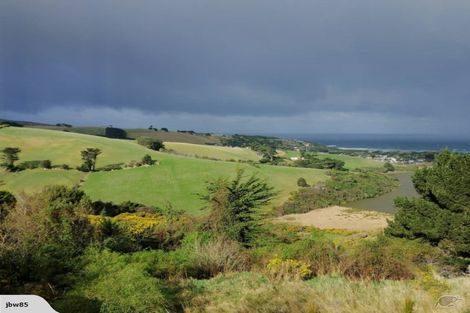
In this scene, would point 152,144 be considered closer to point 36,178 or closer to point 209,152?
point 209,152

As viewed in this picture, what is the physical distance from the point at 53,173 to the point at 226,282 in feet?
172

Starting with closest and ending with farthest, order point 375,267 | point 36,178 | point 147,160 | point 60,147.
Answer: point 375,267 → point 36,178 → point 147,160 → point 60,147

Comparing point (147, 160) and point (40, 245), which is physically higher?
point (40, 245)

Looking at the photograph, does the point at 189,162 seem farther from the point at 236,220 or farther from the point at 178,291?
the point at 178,291

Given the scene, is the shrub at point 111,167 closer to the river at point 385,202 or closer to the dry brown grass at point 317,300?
the river at point 385,202

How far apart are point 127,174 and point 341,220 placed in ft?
98.2

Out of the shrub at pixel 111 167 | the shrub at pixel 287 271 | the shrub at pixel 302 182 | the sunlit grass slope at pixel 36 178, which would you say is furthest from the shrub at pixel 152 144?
the shrub at pixel 287 271

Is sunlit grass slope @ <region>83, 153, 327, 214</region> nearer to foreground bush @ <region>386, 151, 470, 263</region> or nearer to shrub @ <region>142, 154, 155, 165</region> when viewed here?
shrub @ <region>142, 154, 155, 165</region>

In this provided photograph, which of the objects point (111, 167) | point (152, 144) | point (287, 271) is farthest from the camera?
point (152, 144)

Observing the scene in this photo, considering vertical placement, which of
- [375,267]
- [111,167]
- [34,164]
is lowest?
[111,167]

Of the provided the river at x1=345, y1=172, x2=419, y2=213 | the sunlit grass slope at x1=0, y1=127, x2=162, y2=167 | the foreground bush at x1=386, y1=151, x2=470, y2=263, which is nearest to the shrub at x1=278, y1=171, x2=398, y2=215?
the river at x1=345, y1=172, x2=419, y2=213

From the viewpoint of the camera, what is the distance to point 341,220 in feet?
144

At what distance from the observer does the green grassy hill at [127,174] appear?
167 ft

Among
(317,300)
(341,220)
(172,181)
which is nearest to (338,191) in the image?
(341,220)
